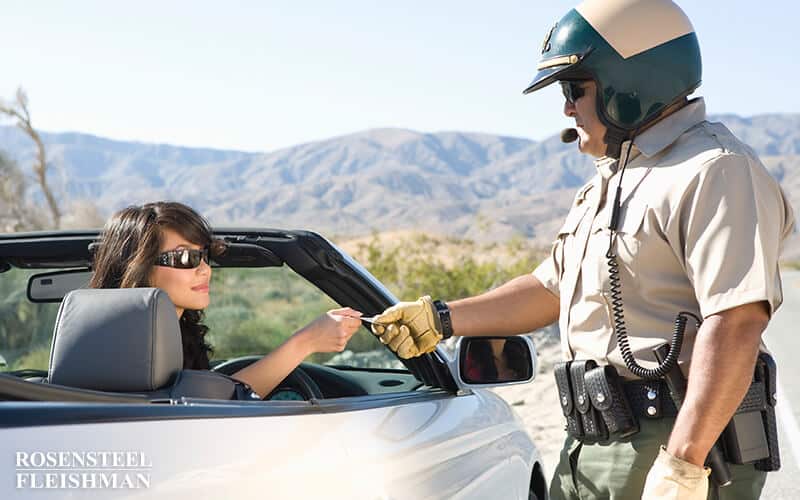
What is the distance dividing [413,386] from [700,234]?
201cm

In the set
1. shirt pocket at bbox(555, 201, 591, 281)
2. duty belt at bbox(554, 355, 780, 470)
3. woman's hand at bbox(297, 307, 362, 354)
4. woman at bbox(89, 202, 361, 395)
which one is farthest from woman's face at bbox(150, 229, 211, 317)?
duty belt at bbox(554, 355, 780, 470)

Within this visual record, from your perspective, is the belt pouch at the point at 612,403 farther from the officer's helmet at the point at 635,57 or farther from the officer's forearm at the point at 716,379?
the officer's helmet at the point at 635,57

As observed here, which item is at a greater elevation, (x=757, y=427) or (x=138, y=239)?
(x=138, y=239)

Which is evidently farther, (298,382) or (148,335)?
(298,382)

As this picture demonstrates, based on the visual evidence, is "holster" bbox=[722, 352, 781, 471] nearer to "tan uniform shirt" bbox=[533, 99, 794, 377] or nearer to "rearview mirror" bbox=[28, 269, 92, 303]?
"tan uniform shirt" bbox=[533, 99, 794, 377]

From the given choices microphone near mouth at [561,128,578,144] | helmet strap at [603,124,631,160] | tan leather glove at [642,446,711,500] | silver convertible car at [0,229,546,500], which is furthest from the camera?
microphone near mouth at [561,128,578,144]

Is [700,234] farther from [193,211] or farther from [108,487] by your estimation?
[193,211]

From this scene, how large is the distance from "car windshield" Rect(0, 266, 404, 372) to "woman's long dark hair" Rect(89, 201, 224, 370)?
4.40ft

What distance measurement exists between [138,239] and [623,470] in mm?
1712

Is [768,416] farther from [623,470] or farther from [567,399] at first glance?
[567,399]

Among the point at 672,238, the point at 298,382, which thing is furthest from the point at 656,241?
the point at 298,382

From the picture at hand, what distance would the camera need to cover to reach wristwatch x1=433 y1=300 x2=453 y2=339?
3.73m

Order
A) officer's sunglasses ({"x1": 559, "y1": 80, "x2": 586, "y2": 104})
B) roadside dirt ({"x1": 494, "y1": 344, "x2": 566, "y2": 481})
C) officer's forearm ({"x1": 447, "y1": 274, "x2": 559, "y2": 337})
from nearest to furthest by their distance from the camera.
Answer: officer's sunglasses ({"x1": 559, "y1": 80, "x2": 586, "y2": 104})
officer's forearm ({"x1": 447, "y1": 274, "x2": 559, "y2": 337})
roadside dirt ({"x1": 494, "y1": 344, "x2": 566, "y2": 481})

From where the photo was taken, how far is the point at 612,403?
117 inches
